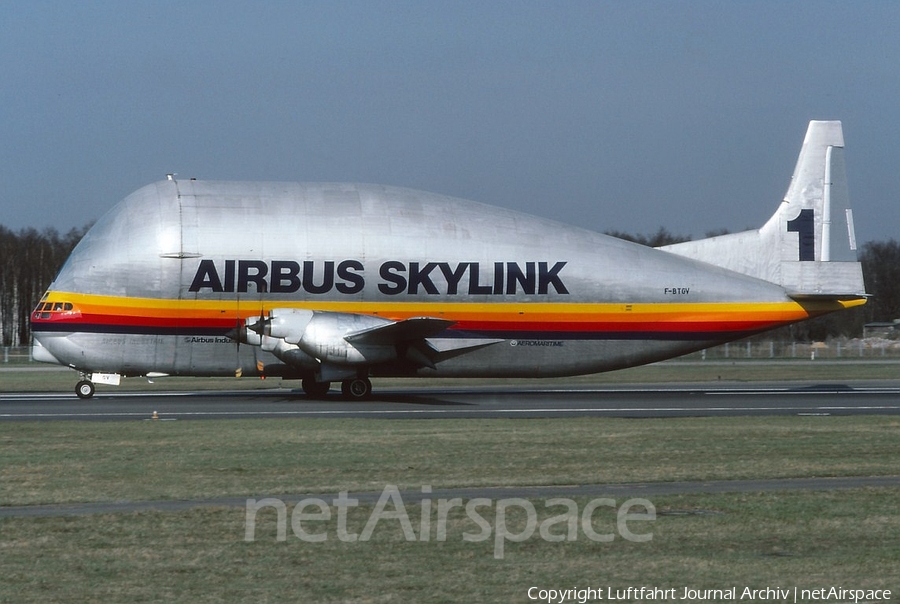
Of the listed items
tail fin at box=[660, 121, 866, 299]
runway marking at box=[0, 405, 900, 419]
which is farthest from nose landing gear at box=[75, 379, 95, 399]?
tail fin at box=[660, 121, 866, 299]

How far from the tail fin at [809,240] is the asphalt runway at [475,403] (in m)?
4.08

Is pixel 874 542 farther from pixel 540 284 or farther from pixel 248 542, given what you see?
pixel 540 284

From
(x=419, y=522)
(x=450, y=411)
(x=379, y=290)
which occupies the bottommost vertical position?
(x=419, y=522)

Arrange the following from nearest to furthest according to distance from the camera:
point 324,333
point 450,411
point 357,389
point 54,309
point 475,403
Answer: point 450,411
point 324,333
point 475,403
point 54,309
point 357,389

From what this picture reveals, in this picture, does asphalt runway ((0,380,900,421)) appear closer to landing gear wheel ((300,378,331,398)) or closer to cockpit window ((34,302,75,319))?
landing gear wheel ((300,378,331,398))

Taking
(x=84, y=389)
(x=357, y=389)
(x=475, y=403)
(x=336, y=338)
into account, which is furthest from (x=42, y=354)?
(x=475, y=403)

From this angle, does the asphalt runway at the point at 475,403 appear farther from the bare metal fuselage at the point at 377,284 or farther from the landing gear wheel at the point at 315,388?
the bare metal fuselage at the point at 377,284

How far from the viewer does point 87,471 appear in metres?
17.0

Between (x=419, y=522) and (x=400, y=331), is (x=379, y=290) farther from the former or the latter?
(x=419, y=522)

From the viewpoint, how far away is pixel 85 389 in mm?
34312

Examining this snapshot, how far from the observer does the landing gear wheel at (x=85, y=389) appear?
3422cm

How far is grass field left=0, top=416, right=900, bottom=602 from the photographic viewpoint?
9820 millimetres

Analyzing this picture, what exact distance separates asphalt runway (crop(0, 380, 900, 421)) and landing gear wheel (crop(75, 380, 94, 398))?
0.47 metres

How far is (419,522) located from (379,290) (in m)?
22.4
